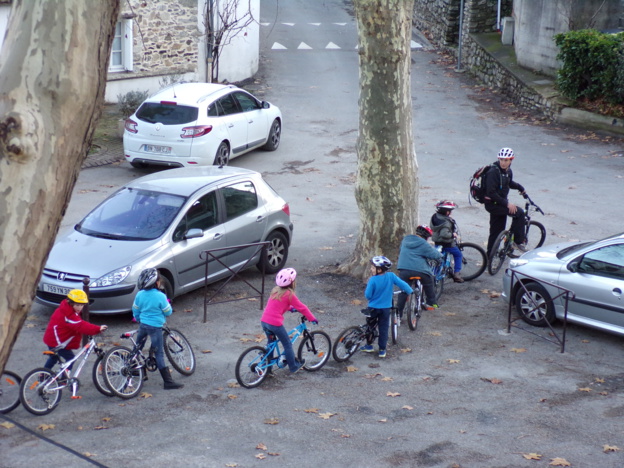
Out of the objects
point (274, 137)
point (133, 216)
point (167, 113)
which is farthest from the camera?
point (274, 137)

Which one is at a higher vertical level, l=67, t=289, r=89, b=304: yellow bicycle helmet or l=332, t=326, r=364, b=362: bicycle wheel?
l=67, t=289, r=89, b=304: yellow bicycle helmet

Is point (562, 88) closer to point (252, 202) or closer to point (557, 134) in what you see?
point (557, 134)

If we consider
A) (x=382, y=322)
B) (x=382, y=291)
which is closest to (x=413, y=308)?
(x=382, y=322)

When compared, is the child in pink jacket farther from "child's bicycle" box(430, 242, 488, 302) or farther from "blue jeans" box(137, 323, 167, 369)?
"child's bicycle" box(430, 242, 488, 302)

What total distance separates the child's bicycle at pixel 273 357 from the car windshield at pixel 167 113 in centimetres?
917

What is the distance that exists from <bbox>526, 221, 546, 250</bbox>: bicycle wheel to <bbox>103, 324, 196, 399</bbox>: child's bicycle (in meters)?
6.40

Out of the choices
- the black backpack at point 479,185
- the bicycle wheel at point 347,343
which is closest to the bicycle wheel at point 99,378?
the bicycle wheel at point 347,343

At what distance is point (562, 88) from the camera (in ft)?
76.2

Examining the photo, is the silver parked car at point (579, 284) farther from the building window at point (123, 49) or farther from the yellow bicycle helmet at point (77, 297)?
the building window at point (123, 49)

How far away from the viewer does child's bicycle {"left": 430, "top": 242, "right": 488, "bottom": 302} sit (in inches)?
478

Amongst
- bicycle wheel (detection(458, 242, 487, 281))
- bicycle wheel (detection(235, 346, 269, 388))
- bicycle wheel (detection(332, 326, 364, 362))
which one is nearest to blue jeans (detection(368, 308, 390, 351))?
bicycle wheel (detection(332, 326, 364, 362))

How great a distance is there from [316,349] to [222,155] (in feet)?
31.1

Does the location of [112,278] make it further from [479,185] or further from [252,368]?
[479,185]

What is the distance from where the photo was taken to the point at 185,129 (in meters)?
18.0
